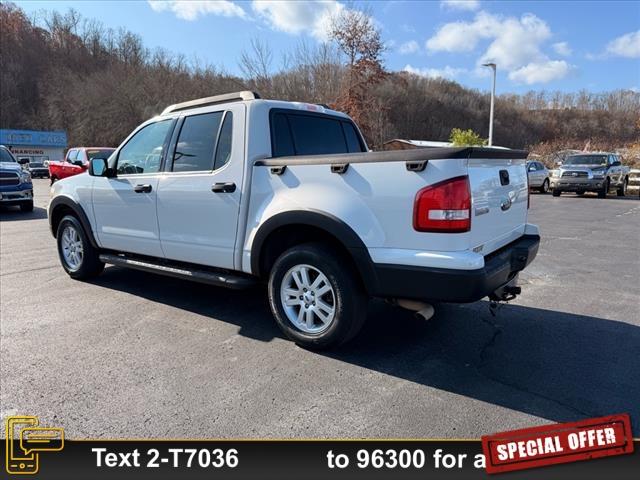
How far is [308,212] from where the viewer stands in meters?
3.44

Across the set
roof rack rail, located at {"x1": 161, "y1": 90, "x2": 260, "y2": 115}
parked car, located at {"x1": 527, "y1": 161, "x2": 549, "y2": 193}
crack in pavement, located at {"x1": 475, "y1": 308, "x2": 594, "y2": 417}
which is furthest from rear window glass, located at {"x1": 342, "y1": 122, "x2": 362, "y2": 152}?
parked car, located at {"x1": 527, "y1": 161, "x2": 549, "y2": 193}

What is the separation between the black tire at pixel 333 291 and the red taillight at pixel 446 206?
0.75 metres

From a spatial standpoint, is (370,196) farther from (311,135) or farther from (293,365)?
(311,135)

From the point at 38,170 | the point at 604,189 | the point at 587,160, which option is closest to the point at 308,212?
the point at 604,189

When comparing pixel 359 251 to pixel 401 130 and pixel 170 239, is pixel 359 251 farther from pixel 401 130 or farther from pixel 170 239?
pixel 401 130

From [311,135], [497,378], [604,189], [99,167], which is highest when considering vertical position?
[311,135]

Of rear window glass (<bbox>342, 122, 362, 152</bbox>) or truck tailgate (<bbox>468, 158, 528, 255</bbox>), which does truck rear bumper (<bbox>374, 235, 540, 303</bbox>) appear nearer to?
truck tailgate (<bbox>468, 158, 528, 255</bbox>)

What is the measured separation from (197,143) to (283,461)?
Result: 9.81ft

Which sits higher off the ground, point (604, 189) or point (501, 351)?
point (604, 189)

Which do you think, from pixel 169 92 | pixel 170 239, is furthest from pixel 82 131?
pixel 170 239

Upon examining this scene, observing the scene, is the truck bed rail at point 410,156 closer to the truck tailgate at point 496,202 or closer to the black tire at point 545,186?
the truck tailgate at point 496,202

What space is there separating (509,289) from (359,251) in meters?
1.30

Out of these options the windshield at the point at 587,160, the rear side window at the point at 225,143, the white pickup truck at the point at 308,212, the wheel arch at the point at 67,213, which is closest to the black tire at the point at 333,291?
the white pickup truck at the point at 308,212

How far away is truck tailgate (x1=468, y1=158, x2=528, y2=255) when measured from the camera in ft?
10.1
